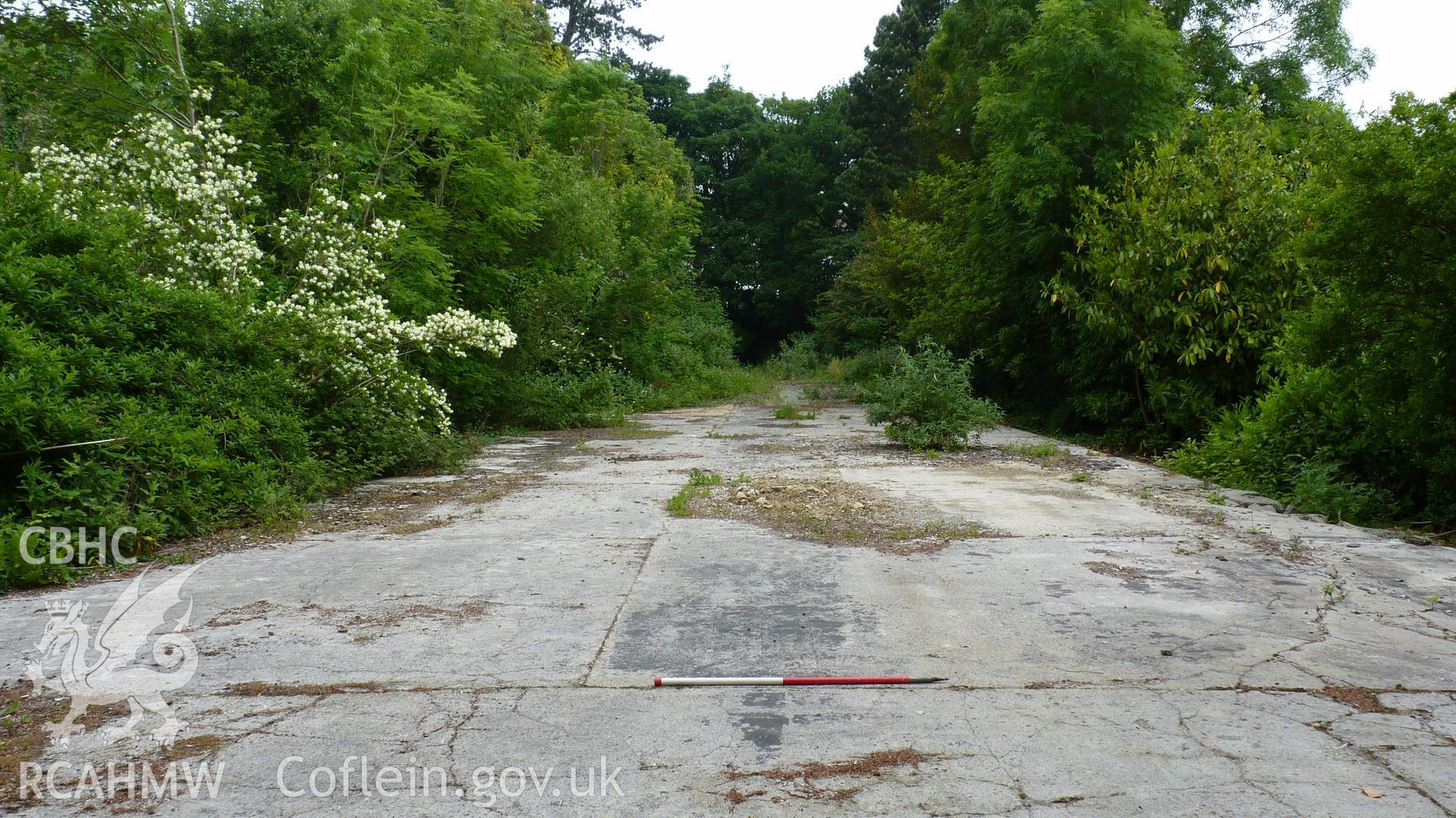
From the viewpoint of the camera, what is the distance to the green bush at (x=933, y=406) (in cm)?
1075

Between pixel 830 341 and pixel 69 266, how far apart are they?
2950 cm

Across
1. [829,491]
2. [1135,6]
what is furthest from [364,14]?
[1135,6]

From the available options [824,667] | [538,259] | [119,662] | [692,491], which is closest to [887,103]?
[538,259]

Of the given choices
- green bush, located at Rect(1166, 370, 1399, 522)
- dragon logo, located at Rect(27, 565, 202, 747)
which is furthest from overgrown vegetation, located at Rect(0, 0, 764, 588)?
green bush, located at Rect(1166, 370, 1399, 522)

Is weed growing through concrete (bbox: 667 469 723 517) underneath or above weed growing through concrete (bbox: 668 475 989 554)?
underneath

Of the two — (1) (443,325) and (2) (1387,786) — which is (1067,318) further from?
(2) (1387,786)

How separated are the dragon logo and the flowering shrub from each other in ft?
12.0

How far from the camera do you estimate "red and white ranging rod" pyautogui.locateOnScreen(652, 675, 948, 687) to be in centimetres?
323

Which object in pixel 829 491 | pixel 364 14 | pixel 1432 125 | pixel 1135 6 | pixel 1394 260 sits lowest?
pixel 829 491

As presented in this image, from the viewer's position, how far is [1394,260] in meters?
5.81

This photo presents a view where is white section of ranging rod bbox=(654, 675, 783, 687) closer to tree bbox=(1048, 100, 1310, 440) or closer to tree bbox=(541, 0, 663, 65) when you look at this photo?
tree bbox=(1048, 100, 1310, 440)

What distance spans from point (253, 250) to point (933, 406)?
7326 millimetres

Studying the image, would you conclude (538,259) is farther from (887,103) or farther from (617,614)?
(887,103)

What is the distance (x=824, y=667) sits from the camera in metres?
3.41
